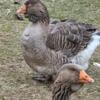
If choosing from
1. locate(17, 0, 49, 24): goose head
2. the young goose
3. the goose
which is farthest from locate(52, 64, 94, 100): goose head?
locate(17, 0, 49, 24): goose head

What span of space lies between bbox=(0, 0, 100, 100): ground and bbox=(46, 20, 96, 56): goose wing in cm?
57

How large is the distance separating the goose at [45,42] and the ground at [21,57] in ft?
1.05

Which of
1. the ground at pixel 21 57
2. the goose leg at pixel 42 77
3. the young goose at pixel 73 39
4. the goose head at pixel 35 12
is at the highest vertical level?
the goose head at pixel 35 12

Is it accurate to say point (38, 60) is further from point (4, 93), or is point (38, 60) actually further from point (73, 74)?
point (73, 74)

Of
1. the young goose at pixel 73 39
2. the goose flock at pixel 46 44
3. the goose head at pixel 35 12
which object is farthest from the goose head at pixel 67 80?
the goose head at pixel 35 12

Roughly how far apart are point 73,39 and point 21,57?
133cm

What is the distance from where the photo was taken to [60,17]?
12.4 meters

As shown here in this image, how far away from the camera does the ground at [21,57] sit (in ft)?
27.8

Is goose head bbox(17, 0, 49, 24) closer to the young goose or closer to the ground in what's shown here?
the young goose

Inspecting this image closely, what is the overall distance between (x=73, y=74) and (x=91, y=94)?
2097 mm

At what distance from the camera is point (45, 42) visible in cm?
858

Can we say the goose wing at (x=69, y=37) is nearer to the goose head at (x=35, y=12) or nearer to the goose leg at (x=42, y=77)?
the goose head at (x=35, y=12)

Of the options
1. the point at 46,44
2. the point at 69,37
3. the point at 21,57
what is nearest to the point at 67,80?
the point at 46,44

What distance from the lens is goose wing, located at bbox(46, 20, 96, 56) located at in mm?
8664
